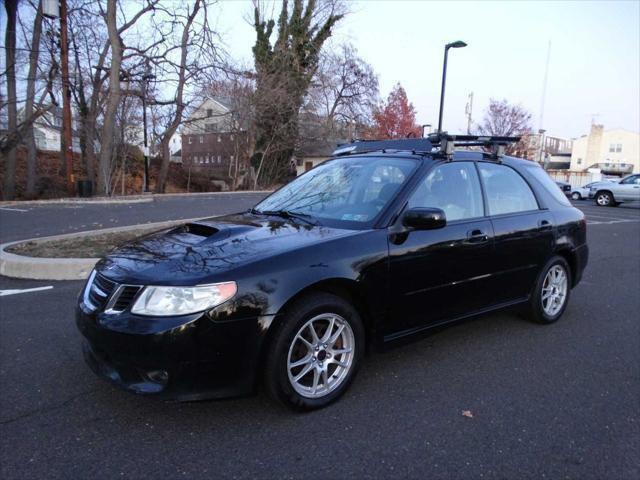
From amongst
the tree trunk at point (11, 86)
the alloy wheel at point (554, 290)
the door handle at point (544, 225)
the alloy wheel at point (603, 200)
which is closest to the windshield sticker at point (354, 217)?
the door handle at point (544, 225)

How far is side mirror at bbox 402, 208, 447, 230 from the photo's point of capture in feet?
10.3

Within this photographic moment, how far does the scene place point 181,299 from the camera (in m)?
2.51

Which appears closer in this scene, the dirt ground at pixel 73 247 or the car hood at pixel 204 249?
the car hood at pixel 204 249

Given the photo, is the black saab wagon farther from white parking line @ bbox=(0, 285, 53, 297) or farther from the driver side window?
white parking line @ bbox=(0, 285, 53, 297)

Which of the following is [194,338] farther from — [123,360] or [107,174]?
[107,174]

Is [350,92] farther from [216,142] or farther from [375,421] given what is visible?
[375,421]

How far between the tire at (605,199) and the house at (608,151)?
49482 mm

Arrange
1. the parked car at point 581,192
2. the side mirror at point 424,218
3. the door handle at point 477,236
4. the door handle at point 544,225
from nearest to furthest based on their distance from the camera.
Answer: the side mirror at point 424,218, the door handle at point 477,236, the door handle at point 544,225, the parked car at point 581,192

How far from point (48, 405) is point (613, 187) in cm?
2759

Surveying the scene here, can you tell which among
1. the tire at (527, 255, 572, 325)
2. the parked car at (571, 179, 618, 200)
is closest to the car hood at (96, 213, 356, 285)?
the tire at (527, 255, 572, 325)

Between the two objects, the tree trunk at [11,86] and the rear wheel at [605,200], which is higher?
the tree trunk at [11,86]

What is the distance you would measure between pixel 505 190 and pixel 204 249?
2.79 m

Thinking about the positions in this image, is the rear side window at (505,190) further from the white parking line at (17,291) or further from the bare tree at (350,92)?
the bare tree at (350,92)

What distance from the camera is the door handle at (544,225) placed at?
442 cm
